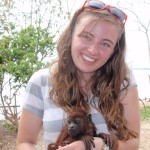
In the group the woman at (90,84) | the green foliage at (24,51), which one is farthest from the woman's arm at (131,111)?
the green foliage at (24,51)

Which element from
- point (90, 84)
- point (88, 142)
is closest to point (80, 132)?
point (88, 142)

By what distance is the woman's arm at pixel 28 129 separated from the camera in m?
2.01

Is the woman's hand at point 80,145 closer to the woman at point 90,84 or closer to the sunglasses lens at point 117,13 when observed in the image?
the woman at point 90,84

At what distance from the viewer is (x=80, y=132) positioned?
1781mm

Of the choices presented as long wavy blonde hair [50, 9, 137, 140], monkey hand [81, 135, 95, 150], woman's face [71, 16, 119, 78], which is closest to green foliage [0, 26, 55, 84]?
long wavy blonde hair [50, 9, 137, 140]

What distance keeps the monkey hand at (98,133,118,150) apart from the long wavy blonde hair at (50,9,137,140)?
0.33ft

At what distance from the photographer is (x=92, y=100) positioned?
199cm

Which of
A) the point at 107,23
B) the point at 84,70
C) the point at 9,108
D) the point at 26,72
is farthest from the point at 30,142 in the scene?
the point at 9,108

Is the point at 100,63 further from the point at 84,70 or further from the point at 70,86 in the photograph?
the point at 70,86

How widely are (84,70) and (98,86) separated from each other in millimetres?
178

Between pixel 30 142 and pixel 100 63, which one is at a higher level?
pixel 100 63

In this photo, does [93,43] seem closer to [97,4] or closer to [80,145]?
[97,4]

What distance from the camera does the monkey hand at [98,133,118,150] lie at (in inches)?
70.0

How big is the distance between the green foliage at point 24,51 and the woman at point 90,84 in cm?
373
